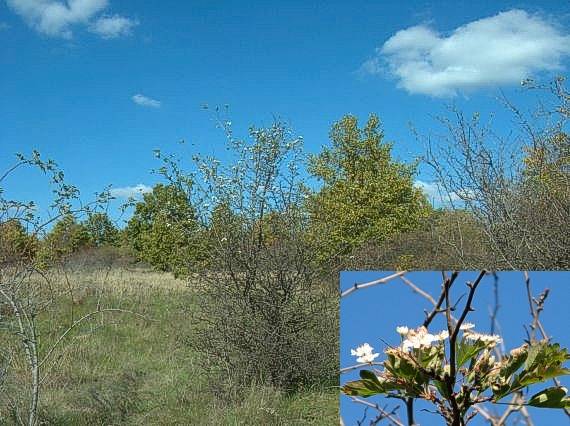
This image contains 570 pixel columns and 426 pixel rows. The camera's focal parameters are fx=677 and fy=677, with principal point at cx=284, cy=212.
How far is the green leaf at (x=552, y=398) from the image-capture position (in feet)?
3.85

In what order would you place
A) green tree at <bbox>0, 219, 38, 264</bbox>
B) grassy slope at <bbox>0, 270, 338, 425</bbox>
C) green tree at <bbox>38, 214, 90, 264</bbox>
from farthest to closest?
1. green tree at <bbox>38, 214, 90, 264</bbox>
2. green tree at <bbox>0, 219, 38, 264</bbox>
3. grassy slope at <bbox>0, 270, 338, 425</bbox>

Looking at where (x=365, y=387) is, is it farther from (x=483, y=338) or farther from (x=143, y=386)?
(x=143, y=386)

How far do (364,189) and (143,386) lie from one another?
35.6 feet

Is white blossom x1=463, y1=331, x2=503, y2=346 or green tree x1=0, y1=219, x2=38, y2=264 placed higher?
green tree x1=0, y1=219, x2=38, y2=264

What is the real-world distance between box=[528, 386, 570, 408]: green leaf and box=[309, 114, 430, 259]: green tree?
11697 mm

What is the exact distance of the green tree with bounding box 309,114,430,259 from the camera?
1568 cm

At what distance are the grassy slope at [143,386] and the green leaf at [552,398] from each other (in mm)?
4461

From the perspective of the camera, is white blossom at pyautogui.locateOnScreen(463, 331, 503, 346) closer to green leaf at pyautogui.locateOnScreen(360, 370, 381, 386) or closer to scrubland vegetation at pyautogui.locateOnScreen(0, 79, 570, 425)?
green leaf at pyautogui.locateOnScreen(360, 370, 381, 386)

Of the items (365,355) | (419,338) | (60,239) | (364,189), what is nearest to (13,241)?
(60,239)

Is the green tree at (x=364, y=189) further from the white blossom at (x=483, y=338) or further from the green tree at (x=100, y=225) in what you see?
the white blossom at (x=483, y=338)

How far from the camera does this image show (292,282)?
20.7 ft

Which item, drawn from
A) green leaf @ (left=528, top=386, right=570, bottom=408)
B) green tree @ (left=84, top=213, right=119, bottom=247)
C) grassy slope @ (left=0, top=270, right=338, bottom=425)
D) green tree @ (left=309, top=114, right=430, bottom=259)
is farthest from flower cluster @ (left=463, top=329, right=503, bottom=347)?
green tree @ (left=309, top=114, right=430, bottom=259)

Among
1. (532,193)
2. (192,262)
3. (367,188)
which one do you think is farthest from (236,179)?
(367,188)

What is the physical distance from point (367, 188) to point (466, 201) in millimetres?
10481
